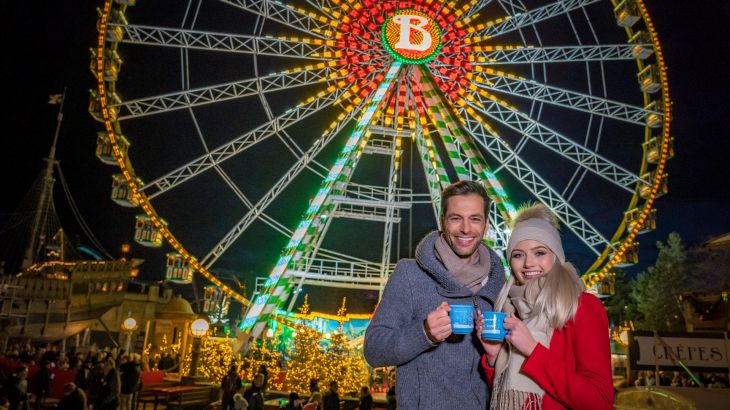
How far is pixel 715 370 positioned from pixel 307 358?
30.1 feet

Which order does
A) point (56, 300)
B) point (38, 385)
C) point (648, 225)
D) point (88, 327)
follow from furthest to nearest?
point (88, 327)
point (56, 300)
point (648, 225)
point (38, 385)

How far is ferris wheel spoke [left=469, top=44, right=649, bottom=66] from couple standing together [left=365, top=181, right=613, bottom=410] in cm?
1366

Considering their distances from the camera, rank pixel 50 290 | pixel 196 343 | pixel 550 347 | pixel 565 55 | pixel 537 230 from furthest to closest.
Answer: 1. pixel 50 290
2. pixel 565 55
3. pixel 196 343
4. pixel 537 230
5. pixel 550 347

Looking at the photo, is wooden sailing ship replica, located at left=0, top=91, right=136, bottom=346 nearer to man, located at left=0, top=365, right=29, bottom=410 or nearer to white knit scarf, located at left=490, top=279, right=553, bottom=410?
man, located at left=0, top=365, right=29, bottom=410

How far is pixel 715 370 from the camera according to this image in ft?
27.1

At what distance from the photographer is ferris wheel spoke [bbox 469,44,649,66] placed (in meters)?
14.8

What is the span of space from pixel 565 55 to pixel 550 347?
15172 mm

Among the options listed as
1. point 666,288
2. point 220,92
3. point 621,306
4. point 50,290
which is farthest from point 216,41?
point 621,306

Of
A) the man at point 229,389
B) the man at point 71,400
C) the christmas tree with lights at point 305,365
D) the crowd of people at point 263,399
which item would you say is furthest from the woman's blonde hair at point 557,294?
the christmas tree with lights at point 305,365

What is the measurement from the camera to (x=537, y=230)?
221 centimetres

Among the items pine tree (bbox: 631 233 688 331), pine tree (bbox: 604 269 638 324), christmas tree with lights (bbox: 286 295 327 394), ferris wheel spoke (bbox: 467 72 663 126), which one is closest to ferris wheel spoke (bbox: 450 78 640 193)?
ferris wheel spoke (bbox: 467 72 663 126)

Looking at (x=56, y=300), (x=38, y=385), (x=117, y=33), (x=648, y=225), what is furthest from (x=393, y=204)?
(x=56, y=300)

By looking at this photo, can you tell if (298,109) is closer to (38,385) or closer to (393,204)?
(393,204)

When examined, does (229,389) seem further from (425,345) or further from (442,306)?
(442,306)
